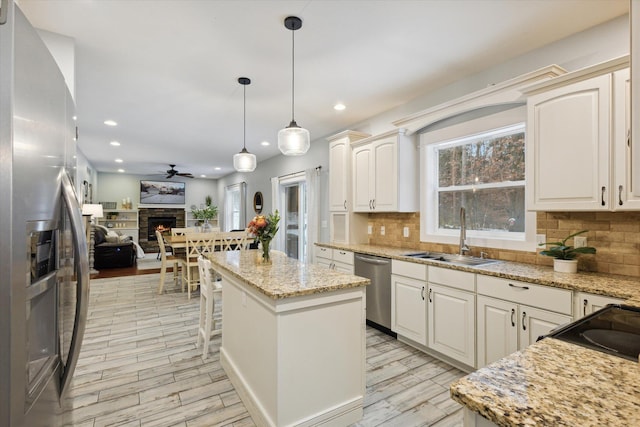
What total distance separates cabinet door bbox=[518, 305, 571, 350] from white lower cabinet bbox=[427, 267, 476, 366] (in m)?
0.36

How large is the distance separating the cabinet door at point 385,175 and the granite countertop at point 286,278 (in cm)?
155

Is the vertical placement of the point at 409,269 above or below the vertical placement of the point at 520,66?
below

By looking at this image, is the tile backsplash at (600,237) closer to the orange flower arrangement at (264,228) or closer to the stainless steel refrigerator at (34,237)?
the orange flower arrangement at (264,228)

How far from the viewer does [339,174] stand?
4.51 metres

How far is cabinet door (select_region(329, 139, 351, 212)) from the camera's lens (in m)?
4.39

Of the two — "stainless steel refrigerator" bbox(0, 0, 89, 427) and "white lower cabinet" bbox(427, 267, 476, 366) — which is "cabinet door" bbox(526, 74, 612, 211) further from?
"stainless steel refrigerator" bbox(0, 0, 89, 427)

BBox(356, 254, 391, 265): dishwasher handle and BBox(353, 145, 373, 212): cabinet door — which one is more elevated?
BBox(353, 145, 373, 212): cabinet door

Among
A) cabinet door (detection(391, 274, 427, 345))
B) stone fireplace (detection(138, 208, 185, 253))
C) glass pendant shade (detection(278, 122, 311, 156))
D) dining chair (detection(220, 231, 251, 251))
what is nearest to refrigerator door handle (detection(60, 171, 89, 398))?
glass pendant shade (detection(278, 122, 311, 156))

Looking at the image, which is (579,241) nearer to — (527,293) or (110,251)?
(527,293)

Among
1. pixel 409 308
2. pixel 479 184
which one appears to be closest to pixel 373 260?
pixel 409 308

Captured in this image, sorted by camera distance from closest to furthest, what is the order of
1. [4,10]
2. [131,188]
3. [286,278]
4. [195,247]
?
[4,10] < [286,278] < [195,247] < [131,188]

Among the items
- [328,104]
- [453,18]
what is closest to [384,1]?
[453,18]

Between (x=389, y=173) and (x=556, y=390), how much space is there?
314 cm

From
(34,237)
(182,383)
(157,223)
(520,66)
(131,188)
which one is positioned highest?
(520,66)
